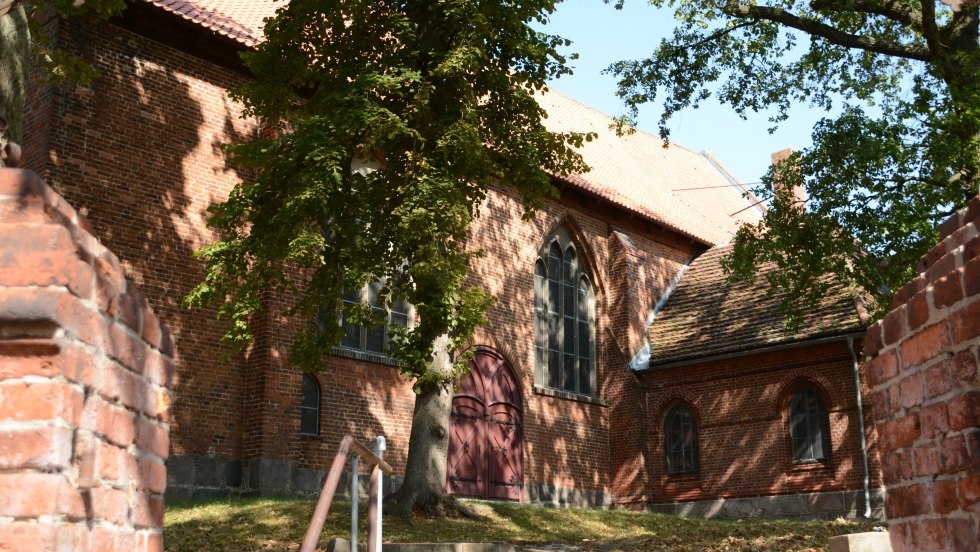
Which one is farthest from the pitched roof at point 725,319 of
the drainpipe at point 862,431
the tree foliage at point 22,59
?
the tree foliage at point 22,59

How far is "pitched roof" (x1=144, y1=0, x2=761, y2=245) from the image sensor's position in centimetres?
2469

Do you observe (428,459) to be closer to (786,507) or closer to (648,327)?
(786,507)

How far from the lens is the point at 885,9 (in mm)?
16734

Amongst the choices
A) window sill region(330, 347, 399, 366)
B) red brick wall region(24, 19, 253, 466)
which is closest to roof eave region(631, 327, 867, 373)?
window sill region(330, 347, 399, 366)

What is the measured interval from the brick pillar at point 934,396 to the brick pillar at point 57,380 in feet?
8.34

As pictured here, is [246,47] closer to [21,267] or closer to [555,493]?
[555,493]

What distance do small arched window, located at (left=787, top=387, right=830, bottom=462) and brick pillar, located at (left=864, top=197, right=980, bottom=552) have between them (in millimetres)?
18933

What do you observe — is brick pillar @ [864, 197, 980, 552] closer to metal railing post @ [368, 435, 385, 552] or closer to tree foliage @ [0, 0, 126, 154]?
metal railing post @ [368, 435, 385, 552]

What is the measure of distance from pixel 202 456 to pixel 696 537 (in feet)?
24.0

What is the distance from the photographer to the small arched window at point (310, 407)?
17.0 m

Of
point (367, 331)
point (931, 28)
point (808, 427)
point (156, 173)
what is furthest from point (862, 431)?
point (156, 173)

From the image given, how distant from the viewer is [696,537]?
1400cm

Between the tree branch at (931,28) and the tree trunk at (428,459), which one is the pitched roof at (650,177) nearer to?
the tree branch at (931,28)

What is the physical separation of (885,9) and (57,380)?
1660 cm
